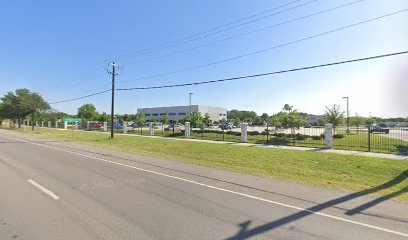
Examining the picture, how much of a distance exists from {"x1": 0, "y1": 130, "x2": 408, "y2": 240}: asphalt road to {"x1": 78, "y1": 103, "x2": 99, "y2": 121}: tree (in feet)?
354

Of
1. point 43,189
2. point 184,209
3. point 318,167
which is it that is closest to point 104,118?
point 43,189

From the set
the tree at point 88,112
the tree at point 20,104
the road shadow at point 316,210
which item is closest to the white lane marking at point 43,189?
the road shadow at point 316,210

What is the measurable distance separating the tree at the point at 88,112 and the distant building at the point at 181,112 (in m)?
22.4

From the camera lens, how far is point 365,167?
10.4m

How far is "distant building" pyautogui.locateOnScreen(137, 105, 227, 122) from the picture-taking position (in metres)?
100

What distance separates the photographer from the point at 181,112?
335ft

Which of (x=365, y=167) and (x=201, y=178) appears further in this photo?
(x=365, y=167)

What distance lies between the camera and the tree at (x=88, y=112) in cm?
10834

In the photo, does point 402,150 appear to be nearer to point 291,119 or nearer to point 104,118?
point 291,119

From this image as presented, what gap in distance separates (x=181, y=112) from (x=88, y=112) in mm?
43080

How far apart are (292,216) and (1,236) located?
5366 millimetres

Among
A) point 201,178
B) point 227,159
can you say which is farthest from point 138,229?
point 227,159

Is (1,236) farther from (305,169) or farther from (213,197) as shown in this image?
(305,169)

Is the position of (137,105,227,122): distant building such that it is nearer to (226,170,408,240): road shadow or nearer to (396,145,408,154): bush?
(396,145,408,154): bush
